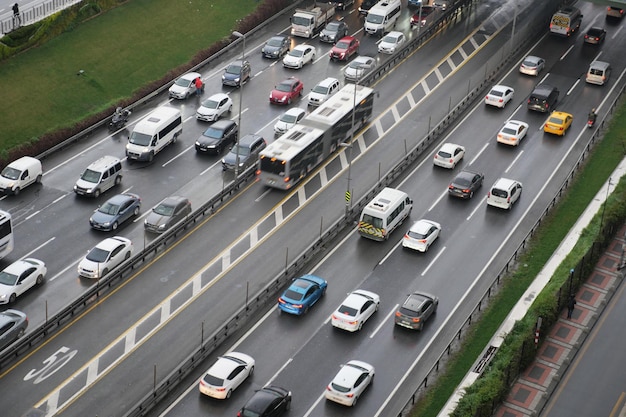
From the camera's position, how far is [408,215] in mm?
76812

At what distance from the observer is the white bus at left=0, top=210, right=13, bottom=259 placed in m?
70.1

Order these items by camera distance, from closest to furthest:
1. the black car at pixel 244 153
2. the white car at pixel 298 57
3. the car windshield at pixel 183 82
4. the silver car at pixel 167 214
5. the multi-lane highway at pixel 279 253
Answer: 1. the multi-lane highway at pixel 279 253
2. the silver car at pixel 167 214
3. the black car at pixel 244 153
4. the car windshield at pixel 183 82
5. the white car at pixel 298 57

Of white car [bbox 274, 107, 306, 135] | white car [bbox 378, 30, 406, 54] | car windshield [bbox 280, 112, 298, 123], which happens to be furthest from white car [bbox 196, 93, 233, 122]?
white car [bbox 378, 30, 406, 54]

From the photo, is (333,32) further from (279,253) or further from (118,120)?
(279,253)

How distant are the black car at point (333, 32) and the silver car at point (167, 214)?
3463cm

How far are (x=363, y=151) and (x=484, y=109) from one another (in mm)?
13333

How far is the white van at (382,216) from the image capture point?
240ft

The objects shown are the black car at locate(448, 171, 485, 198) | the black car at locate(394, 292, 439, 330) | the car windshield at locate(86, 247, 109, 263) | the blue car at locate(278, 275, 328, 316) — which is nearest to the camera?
the black car at locate(394, 292, 439, 330)

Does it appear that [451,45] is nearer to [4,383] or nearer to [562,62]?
[562,62]

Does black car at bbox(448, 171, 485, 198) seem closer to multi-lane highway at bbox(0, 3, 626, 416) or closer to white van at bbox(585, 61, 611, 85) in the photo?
multi-lane highway at bbox(0, 3, 626, 416)

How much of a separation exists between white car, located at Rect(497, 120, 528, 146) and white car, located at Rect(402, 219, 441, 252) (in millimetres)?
16143

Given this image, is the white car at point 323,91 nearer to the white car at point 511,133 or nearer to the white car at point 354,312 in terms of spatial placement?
the white car at point 511,133

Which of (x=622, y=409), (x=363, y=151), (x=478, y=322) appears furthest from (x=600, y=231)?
(x=363, y=151)

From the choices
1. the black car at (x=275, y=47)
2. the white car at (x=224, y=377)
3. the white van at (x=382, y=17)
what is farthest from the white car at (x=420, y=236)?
the white van at (x=382, y=17)
